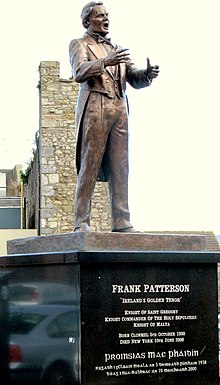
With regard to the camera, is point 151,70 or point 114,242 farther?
point 151,70

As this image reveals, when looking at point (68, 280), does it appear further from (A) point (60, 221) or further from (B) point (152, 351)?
(A) point (60, 221)

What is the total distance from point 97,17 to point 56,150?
21767mm

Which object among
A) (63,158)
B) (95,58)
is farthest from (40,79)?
(95,58)

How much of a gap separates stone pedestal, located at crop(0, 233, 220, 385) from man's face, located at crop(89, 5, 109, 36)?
6.04ft

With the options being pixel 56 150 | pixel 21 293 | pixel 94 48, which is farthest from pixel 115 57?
pixel 56 150

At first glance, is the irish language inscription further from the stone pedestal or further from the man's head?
the man's head

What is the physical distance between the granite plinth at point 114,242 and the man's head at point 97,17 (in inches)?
72.3

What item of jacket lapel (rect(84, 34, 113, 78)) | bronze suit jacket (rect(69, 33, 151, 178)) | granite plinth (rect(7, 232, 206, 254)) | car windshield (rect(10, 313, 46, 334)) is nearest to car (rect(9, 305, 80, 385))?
car windshield (rect(10, 313, 46, 334))

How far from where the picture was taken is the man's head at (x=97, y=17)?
9.12 meters

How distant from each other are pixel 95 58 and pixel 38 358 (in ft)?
8.24

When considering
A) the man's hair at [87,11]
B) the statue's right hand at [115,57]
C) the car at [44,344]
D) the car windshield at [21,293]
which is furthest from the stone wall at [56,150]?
the statue's right hand at [115,57]

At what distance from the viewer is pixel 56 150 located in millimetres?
30844

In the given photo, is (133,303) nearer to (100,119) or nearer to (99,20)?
(100,119)

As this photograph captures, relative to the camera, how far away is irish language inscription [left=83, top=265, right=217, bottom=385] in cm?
815
